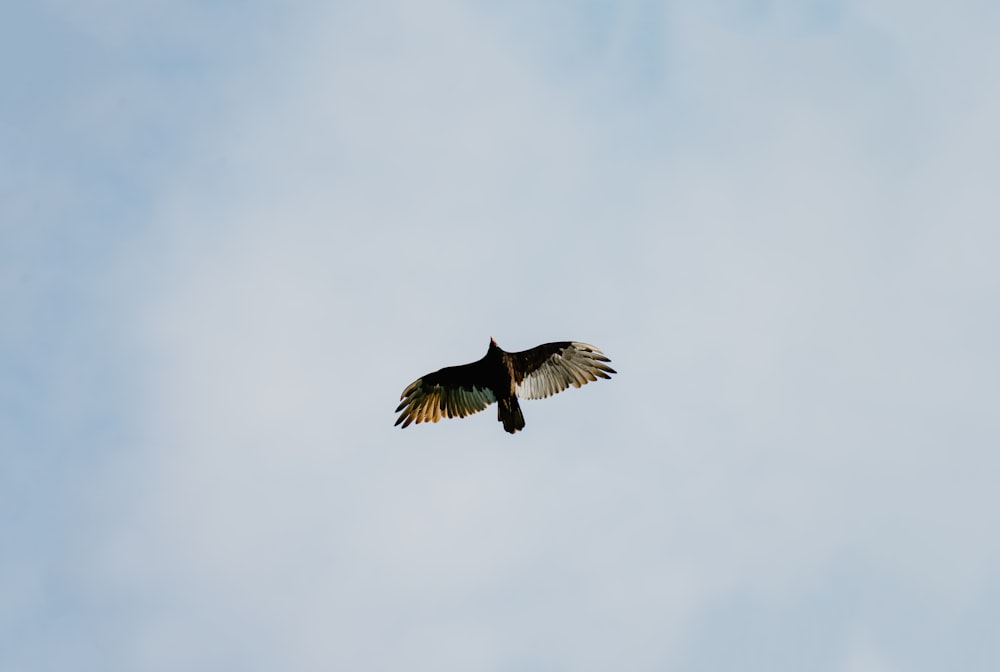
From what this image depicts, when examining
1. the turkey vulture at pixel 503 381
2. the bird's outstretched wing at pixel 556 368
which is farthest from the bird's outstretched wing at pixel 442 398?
the bird's outstretched wing at pixel 556 368

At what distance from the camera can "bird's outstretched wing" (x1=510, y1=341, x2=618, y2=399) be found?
20125mm

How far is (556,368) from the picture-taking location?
2038cm

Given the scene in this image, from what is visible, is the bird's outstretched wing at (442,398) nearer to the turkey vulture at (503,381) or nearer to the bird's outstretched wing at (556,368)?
the turkey vulture at (503,381)

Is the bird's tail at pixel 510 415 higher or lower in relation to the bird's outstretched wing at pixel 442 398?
lower

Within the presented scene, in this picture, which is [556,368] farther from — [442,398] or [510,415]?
[442,398]

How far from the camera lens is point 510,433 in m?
19.4

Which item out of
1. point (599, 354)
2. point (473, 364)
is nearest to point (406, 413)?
point (473, 364)

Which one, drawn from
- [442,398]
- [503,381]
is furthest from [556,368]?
[442,398]

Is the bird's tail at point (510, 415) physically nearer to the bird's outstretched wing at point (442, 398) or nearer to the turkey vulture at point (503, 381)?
the turkey vulture at point (503, 381)

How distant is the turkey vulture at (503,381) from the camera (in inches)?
775

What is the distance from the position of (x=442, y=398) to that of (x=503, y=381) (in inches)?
73.6

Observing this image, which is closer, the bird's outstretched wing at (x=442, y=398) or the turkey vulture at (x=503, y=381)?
the turkey vulture at (x=503, y=381)

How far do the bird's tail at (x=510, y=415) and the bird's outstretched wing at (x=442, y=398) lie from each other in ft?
3.34

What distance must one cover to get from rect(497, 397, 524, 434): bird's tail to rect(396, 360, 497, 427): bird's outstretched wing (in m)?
1.02
